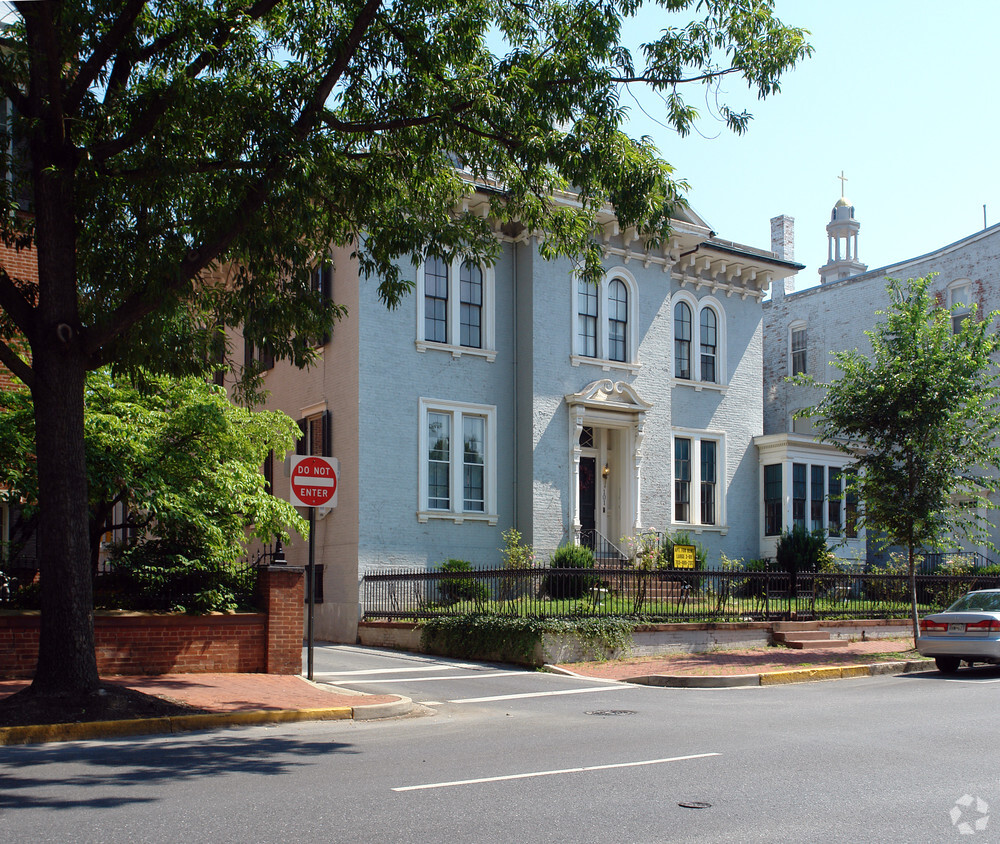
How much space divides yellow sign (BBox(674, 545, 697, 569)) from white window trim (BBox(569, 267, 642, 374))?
4809mm

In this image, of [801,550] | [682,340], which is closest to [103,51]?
[682,340]

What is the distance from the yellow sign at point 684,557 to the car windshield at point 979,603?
681 cm

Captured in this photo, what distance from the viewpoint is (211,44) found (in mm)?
11594

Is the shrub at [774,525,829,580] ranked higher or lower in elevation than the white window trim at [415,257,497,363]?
lower

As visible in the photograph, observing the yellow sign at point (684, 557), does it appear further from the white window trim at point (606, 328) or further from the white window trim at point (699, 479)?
the white window trim at point (606, 328)

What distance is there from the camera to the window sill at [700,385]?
26484 mm

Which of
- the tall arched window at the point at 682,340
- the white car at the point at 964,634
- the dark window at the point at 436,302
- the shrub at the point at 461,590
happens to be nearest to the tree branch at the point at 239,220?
the shrub at the point at 461,590

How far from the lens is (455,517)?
2284 centimetres

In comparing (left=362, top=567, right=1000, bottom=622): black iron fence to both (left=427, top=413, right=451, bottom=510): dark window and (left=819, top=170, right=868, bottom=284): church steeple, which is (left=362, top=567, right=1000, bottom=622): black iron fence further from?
(left=819, top=170, right=868, bottom=284): church steeple

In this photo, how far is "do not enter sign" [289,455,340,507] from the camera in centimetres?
1316

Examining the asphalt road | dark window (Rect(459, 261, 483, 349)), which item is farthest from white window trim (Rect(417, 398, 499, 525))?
the asphalt road

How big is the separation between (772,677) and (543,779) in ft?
29.1

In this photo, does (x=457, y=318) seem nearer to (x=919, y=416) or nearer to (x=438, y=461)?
(x=438, y=461)

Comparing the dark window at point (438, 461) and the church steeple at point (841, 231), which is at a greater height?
the church steeple at point (841, 231)
